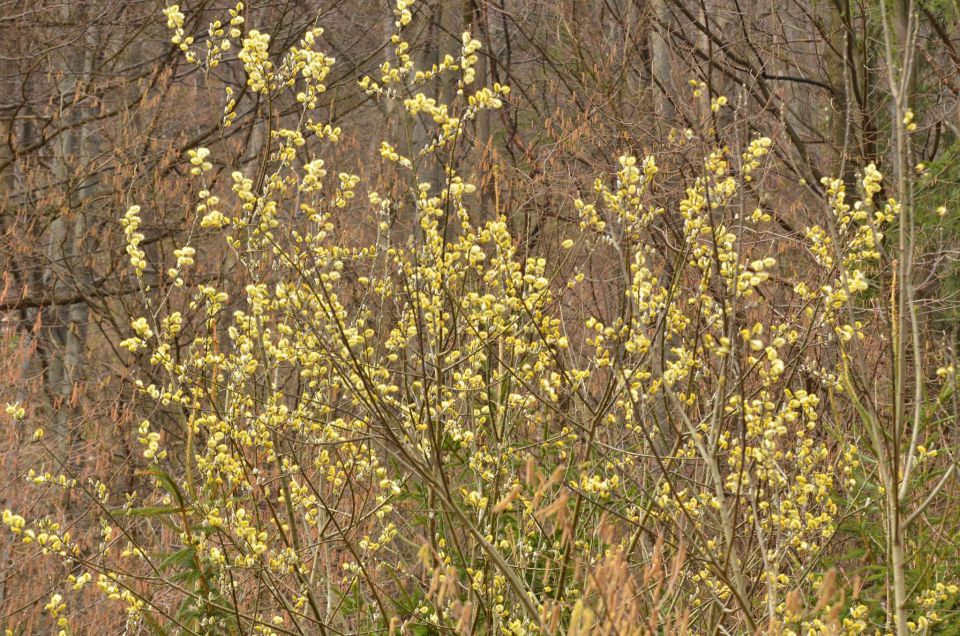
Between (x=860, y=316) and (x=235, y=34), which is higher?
(x=235, y=34)

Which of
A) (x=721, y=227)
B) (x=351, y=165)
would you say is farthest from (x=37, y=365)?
(x=721, y=227)

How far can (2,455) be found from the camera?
6332 mm

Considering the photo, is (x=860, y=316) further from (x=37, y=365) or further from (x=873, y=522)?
(x=37, y=365)

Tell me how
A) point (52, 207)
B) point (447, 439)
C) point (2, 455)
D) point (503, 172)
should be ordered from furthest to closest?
point (52, 207) < point (503, 172) < point (2, 455) < point (447, 439)

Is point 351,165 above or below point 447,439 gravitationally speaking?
above

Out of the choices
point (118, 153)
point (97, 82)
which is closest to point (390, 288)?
point (118, 153)

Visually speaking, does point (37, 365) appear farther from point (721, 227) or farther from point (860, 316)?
point (721, 227)

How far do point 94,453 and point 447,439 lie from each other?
5237 millimetres

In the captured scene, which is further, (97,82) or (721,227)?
(97,82)

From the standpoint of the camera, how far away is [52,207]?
8.66 meters

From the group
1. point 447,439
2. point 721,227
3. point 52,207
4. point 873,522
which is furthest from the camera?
point 52,207

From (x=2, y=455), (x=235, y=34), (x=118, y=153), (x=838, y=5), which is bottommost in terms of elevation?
(x=2, y=455)

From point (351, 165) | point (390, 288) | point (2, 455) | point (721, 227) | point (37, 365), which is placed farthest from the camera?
point (351, 165)

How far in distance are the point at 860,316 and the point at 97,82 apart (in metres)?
6.95
